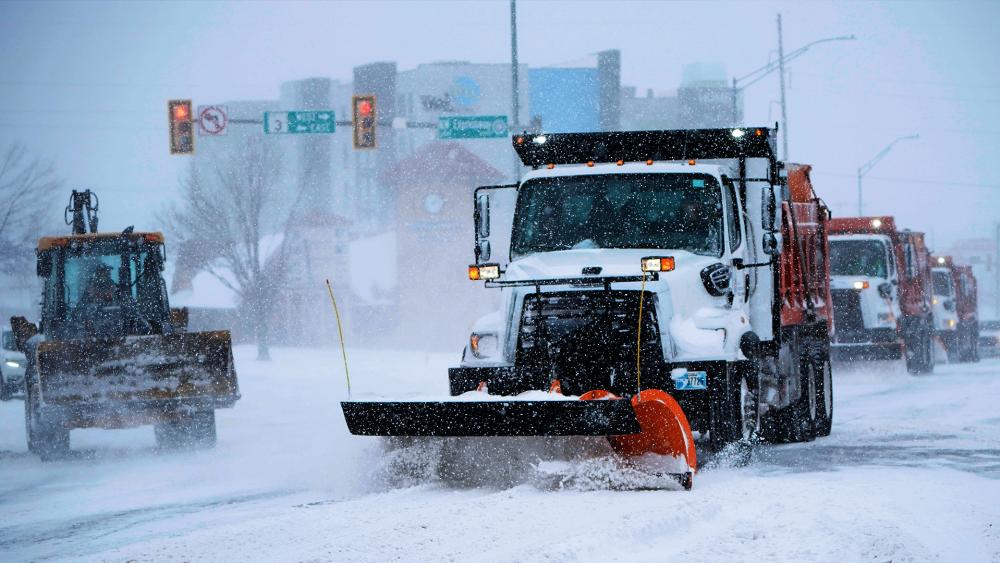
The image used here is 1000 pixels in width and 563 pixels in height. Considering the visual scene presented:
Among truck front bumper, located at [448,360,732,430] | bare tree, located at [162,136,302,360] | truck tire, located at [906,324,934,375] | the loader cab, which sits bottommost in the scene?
truck tire, located at [906,324,934,375]

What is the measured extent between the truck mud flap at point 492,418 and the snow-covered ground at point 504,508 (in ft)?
1.60

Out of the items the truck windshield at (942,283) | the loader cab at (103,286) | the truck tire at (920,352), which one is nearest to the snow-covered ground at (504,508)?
the loader cab at (103,286)

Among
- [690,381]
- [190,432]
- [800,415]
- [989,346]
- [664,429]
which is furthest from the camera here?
[989,346]

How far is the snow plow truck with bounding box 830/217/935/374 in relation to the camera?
25156 millimetres

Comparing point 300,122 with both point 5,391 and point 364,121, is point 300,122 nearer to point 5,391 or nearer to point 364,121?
point 364,121

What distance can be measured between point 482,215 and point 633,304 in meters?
2.07

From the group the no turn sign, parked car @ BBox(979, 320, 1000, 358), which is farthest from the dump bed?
parked car @ BBox(979, 320, 1000, 358)

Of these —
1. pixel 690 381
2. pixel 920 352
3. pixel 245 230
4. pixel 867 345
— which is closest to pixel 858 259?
pixel 867 345

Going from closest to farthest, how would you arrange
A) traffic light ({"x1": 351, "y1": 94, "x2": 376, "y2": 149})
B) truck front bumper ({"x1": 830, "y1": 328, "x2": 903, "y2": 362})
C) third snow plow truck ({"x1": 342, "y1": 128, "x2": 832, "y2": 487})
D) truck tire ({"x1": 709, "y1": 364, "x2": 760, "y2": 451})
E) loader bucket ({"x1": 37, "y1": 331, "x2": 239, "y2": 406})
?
third snow plow truck ({"x1": 342, "y1": 128, "x2": 832, "y2": 487}) < truck tire ({"x1": 709, "y1": 364, "x2": 760, "y2": 451}) < loader bucket ({"x1": 37, "y1": 331, "x2": 239, "y2": 406}) < truck front bumper ({"x1": 830, "y1": 328, "x2": 903, "y2": 362}) < traffic light ({"x1": 351, "y1": 94, "x2": 376, "y2": 149})

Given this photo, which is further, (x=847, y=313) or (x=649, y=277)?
(x=847, y=313)

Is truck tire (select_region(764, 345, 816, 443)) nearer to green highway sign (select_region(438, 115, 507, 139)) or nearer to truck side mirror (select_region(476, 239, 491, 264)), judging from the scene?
truck side mirror (select_region(476, 239, 491, 264))

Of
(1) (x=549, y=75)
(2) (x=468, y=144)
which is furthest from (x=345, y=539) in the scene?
(2) (x=468, y=144)

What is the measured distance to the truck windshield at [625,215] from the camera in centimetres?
1177

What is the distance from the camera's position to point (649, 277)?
35.5ft
